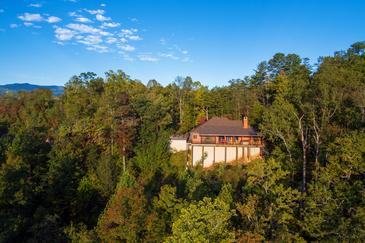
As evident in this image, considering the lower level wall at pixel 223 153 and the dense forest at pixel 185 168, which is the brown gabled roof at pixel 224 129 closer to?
the lower level wall at pixel 223 153

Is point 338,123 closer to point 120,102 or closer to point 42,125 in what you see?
point 120,102

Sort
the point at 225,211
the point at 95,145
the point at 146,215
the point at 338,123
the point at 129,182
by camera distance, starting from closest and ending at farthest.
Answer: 1. the point at 225,211
2. the point at 146,215
3. the point at 338,123
4. the point at 129,182
5. the point at 95,145

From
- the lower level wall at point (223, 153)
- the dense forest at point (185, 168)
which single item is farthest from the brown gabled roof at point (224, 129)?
the dense forest at point (185, 168)

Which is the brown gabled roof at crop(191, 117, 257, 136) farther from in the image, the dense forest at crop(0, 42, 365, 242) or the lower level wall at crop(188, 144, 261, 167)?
the dense forest at crop(0, 42, 365, 242)

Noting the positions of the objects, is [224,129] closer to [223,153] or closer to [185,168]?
[223,153]

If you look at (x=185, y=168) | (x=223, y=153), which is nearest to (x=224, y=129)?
(x=223, y=153)

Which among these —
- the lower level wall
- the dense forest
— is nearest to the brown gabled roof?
the lower level wall

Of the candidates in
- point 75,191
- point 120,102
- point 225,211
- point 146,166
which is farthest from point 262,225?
point 120,102
